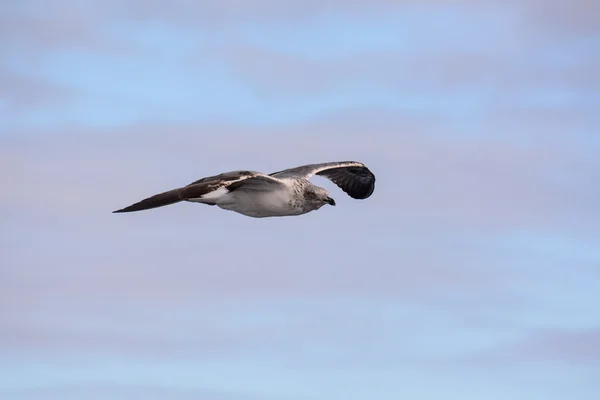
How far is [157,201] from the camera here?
2409 cm

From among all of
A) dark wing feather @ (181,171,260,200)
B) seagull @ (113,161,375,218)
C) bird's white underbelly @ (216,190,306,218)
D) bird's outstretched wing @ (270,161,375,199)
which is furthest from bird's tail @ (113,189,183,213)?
bird's outstretched wing @ (270,161,375,199)

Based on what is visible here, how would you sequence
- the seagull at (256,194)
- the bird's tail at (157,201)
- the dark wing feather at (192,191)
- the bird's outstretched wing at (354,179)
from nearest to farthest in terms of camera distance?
the bird's tail at (157,201) → the dark wing feather at (192,191) → the seagull at (256,194) → the bird's outstretched wing at (354,179)

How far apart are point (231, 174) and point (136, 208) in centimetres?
310

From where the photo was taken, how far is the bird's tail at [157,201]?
78.3 ft

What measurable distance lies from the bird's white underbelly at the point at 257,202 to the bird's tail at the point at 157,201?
259cm

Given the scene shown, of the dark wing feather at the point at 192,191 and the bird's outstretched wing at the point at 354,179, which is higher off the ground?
the bird's outstretched wing at the point at 354,179

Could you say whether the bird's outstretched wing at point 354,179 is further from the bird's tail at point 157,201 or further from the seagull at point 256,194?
the bird's tail at point 157,201

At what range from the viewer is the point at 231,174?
26062 millimetres

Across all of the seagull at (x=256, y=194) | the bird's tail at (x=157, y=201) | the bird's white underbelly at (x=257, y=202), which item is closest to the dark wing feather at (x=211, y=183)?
the seagull at (x=256, y=194)

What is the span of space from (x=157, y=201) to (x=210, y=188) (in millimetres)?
1711

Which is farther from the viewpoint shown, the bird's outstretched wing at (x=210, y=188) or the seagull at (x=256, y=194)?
the seagull at (x=256, y=194)

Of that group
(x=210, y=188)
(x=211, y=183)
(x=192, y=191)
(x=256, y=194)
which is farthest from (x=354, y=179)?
(x=192, y=191)

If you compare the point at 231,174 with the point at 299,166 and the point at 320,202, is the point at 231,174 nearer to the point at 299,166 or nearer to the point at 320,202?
the point at 320,202

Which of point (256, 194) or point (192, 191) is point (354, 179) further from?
point (192, 191)
